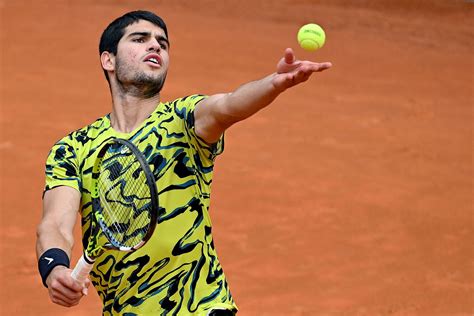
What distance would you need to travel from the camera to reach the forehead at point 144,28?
4.51 meters

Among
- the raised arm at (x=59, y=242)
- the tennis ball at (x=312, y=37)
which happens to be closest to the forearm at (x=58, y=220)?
the raised arm at (x=59, y=242)

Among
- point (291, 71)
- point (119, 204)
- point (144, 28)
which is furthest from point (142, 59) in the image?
point (291, 71)

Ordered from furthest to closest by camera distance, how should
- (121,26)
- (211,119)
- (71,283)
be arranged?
(121,26)
(211,119)
(71,283)

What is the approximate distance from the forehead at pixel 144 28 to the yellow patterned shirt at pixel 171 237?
0.37 meters

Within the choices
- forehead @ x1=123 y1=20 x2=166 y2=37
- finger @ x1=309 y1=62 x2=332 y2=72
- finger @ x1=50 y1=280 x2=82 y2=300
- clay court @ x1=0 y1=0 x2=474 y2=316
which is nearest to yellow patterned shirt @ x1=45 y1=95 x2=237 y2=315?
forehead @ x1=123 y1=20 x2=166 y2=37

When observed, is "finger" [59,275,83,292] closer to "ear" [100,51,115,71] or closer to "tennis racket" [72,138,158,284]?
"tennis racket" [72,138,158,284]

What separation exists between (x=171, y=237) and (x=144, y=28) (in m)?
0.92

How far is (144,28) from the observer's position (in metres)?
4.53

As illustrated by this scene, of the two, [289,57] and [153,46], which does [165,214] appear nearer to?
[153,46]

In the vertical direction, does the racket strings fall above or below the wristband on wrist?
above

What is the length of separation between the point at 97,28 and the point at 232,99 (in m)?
9.95

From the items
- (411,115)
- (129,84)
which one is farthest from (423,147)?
(129,84)

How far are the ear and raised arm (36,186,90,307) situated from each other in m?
0.61

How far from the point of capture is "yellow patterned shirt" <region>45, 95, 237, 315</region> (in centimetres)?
415
